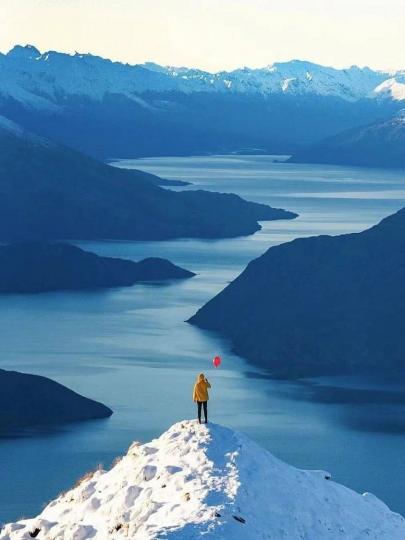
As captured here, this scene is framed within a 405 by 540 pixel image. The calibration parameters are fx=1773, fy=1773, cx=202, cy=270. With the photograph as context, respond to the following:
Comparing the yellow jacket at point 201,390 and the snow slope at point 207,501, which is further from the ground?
the yellow jacket at point 201,390

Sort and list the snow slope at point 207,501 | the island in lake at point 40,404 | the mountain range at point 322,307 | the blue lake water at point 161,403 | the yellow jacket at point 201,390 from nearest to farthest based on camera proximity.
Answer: the snow slope at point 207,501 < the yellow jacket at point 201,390 < the blue lake water at point 161,403 < the island in lake at point 40,404 < the mountain range at point 322,307

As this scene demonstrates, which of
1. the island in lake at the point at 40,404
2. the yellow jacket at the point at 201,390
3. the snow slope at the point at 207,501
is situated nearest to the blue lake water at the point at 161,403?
the island in lake at the point at 40,404

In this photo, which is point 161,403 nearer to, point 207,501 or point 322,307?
point 322,307

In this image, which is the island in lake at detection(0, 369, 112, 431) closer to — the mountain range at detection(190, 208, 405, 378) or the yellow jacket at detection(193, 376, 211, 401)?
the mountain range at detection(190, 208, 405, 378)

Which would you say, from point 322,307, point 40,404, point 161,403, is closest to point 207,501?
point 40,404

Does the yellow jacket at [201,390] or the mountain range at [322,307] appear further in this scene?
the mountain range at [322,307]

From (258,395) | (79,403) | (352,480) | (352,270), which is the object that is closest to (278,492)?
(352,480)

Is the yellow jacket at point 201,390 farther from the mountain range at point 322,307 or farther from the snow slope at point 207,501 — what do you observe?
the mountain range at point 322,307
